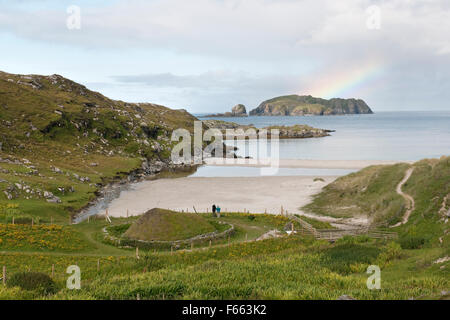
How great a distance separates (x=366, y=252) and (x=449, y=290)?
15.4 metres

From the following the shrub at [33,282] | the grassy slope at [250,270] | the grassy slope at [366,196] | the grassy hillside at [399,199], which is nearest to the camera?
the grassy slope at [250,270]

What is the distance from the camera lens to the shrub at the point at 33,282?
2704cm

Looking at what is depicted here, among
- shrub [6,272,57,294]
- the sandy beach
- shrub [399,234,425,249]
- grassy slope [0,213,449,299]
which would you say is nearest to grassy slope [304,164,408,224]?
the sandy beach

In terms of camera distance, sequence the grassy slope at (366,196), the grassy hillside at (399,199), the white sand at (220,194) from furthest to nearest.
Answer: the white sand at (220,194), the grassy slope at (366,196), the grassy hillside at (399,199)

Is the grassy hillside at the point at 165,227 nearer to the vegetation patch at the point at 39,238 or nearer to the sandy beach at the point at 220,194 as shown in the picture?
the vegetation patch at the point at 39,238

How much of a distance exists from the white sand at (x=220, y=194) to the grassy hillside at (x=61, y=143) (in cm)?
1043

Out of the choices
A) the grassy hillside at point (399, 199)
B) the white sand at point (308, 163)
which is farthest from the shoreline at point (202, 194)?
the white sand at point (308, 163)

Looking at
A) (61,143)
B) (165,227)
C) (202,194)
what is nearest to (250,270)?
(165,227)

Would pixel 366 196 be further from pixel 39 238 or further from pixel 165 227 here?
pixel 39 238

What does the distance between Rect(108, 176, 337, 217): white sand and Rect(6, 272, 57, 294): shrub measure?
36858 mm
